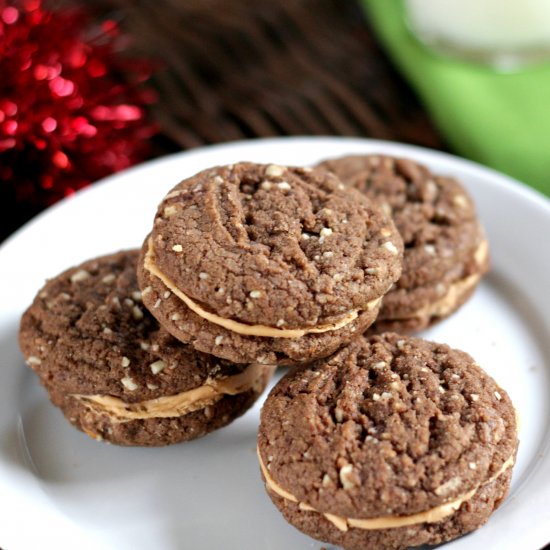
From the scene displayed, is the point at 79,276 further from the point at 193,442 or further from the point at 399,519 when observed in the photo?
the point at 399,519

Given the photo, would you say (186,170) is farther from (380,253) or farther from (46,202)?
(380,253)

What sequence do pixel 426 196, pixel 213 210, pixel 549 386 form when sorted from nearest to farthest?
pixel 213 210 → pixel 549 386 → pixel 426 196

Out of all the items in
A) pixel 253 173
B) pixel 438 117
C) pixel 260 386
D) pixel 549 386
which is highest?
pixel 253 173

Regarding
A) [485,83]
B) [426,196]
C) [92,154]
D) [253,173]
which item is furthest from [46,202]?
[485,83]

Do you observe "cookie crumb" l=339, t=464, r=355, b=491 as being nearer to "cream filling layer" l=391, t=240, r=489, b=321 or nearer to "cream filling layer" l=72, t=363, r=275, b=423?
"cream filling layer" l=72, t=363, r=275, b=423

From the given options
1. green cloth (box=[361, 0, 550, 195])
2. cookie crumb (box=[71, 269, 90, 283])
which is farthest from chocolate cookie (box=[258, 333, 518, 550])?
green cloth (box=[361, 0, 550, 195])

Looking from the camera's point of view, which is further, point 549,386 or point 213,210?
point 549,386

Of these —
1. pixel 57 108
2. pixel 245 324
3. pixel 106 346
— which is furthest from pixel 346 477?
pixel 57 108
